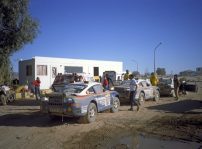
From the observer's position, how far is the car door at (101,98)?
11.3 meters

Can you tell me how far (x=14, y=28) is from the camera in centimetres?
1919

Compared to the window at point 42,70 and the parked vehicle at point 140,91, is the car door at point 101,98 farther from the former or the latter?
the window at point 42,70

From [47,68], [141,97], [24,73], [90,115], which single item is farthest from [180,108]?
[24,73]

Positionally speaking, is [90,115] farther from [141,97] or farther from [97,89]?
[141,97]

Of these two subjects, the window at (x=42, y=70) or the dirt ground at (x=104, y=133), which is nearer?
the dirt ground at (x=104, y=133)

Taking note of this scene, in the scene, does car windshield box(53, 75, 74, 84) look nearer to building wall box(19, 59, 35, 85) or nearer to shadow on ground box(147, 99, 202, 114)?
shadow on ground box(147, 99, 202, 114)

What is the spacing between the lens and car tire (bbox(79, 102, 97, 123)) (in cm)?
1032

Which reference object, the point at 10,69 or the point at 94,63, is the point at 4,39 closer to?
the point at 10,69

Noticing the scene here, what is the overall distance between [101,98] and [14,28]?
437 inches

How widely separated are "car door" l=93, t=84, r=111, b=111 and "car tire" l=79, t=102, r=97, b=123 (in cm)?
46

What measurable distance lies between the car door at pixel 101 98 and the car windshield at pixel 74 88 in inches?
28.4

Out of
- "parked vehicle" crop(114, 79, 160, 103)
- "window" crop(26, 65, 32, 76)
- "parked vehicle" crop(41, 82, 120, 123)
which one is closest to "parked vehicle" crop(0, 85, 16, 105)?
"parked vehicle" crop(114, 79, 160, 103)

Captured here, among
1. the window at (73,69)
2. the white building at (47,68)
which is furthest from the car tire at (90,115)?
the window at (73,69)

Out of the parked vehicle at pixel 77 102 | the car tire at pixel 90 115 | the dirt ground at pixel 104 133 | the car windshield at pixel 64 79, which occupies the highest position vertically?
the car windshield at pixel 64 79
